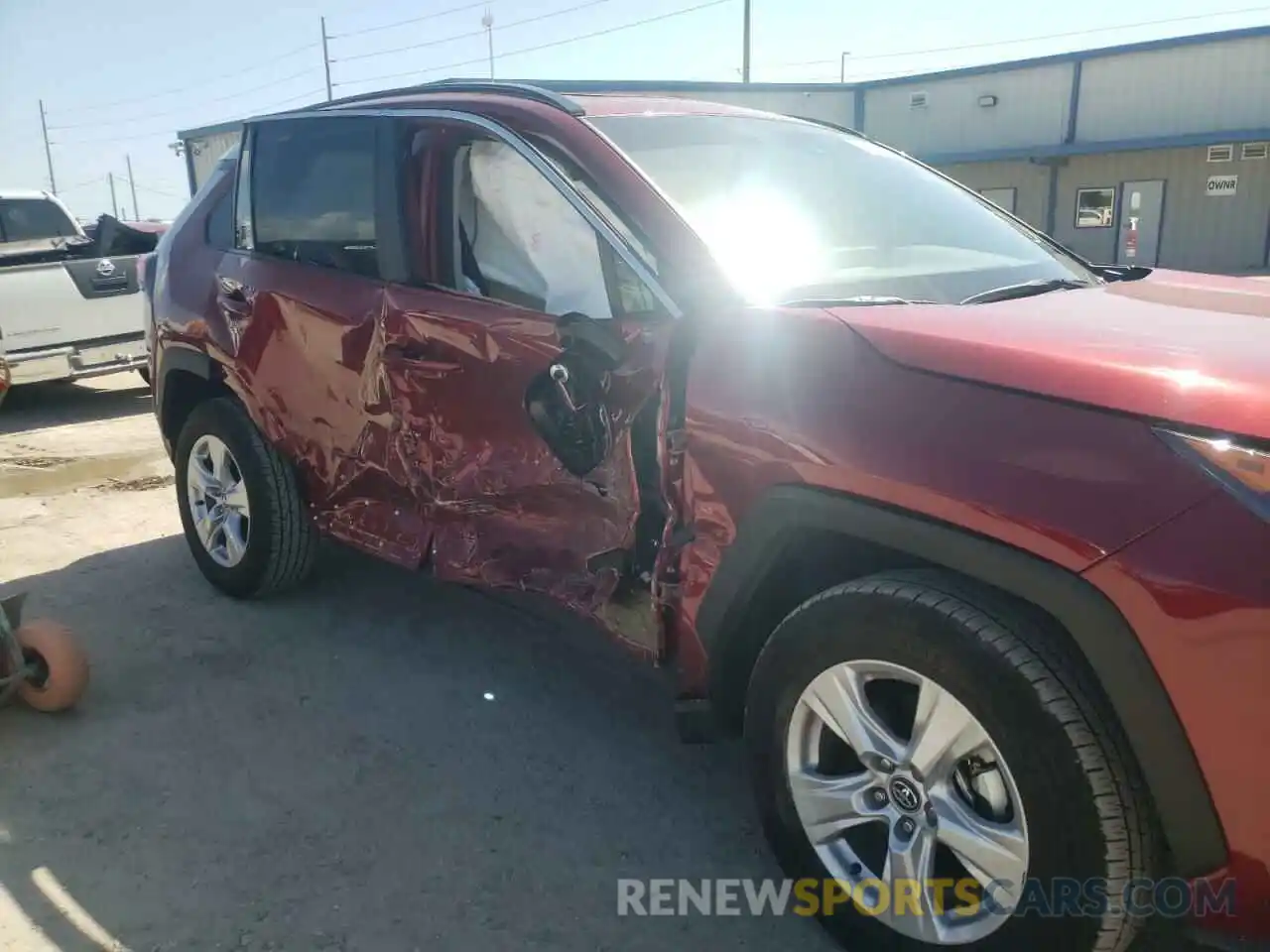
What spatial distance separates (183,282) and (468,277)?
173cm

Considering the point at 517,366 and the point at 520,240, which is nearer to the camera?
the point at 517,366

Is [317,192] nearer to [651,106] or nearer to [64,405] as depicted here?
[651,106]

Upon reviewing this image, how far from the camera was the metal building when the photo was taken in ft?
74.3

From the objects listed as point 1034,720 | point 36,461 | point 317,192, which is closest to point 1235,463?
point 1034,720

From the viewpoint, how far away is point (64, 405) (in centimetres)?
907

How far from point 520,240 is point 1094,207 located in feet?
83.0

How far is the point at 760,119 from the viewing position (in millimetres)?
3381

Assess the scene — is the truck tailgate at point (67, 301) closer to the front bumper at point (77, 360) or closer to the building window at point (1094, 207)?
the front bumper at point (77, 360)

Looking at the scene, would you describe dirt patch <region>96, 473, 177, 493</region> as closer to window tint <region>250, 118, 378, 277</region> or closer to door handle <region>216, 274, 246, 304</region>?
door handle <region>216, 274, 246, 304</region>

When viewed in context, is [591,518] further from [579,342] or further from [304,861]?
[304,861]

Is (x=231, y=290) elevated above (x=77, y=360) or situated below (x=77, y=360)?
above

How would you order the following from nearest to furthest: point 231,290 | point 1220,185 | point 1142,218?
point 231,290 → point 1220,185 → point 1142,218

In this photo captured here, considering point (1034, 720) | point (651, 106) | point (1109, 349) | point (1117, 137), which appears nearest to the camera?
point (1034, 720)

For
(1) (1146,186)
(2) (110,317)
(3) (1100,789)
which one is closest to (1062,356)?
(3) (1100,789)
